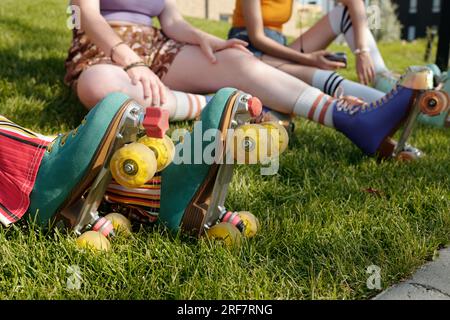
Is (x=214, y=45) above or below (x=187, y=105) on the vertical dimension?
above

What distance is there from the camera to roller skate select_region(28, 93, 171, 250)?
1.11 meters

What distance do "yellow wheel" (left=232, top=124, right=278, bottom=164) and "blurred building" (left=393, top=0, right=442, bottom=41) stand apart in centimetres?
2685

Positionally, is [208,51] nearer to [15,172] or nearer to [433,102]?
[433,102]

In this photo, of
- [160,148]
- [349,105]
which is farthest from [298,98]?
[160,148]

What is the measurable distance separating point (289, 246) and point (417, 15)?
93.2 ft

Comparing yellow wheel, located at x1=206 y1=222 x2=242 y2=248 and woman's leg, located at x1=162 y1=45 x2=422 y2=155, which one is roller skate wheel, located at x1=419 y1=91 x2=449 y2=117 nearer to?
woman's leg, located at x1=162 y1=45 x2=422 y2=155

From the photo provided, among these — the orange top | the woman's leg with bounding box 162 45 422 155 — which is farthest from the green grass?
the orange top

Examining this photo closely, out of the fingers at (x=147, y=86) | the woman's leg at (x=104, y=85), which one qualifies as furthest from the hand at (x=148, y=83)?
the woman's leg at (x=104, y=85)

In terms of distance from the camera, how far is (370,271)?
3.76ft

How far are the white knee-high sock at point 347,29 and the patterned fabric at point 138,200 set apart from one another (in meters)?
1.57

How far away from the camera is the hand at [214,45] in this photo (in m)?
2.08

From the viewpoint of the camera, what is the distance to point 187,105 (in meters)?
2.15

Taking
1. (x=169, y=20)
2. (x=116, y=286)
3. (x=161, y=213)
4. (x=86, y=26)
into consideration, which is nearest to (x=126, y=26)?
(x=169, y=20)

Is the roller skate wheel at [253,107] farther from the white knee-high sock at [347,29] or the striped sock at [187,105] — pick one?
the white knee-high sock at [347,29]
